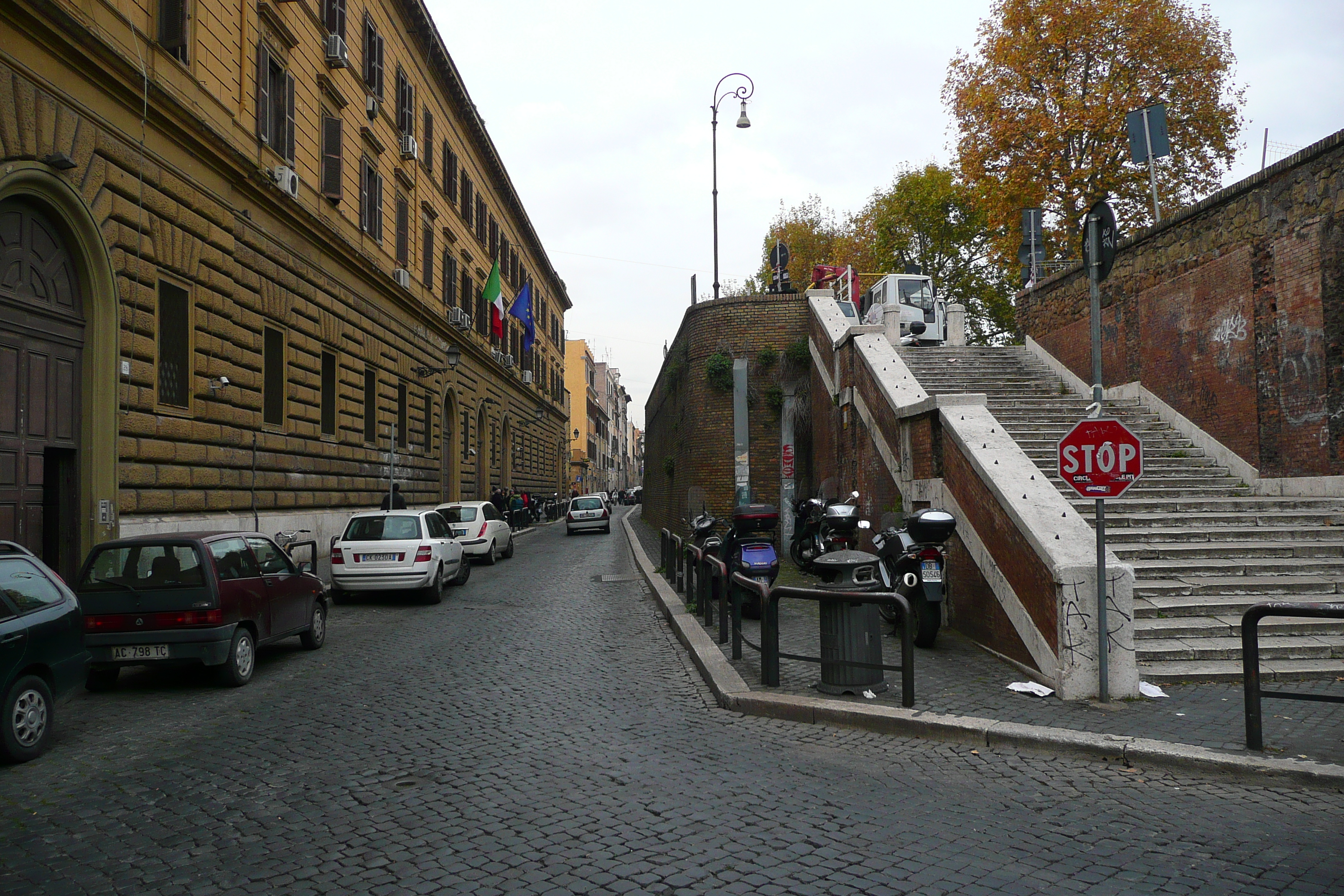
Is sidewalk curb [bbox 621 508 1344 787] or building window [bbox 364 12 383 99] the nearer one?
sidewalk curb [bbox 621 508 1344 787]

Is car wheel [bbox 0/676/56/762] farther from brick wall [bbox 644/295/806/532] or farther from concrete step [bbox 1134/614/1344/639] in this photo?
brick wall [bbox 644/295/806/532]

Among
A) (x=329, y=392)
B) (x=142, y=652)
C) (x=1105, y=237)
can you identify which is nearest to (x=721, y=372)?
(x=329, y=392)

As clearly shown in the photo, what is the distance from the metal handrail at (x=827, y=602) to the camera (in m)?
6.17

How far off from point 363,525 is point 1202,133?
25.6 m

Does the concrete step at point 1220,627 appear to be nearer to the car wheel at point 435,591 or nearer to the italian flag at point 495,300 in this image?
the car wheel at point 435,591

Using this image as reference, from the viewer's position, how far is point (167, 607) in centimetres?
755

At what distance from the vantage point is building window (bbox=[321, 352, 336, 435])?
19.9 metres

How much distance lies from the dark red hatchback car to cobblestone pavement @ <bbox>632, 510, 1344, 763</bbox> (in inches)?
174

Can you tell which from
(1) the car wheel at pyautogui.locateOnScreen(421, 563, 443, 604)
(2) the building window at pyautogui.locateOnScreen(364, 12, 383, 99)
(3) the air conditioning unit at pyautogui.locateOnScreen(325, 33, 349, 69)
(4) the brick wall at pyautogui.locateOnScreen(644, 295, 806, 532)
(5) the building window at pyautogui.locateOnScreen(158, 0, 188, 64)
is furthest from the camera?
(2) the building window at pyautogui.locateOnScreen(364, 12, 383, 99)

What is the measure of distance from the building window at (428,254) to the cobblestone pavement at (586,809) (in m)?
21.3

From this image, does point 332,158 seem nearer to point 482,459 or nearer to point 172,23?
point 172,23

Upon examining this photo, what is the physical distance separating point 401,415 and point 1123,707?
21.9 m

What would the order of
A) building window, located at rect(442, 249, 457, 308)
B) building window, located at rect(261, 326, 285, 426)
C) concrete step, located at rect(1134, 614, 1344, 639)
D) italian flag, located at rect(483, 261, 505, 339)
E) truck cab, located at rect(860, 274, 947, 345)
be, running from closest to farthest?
concrete step, located at rect(1134, 614, 1344, 639) < building window, located at rect(261, 326, 285, 426) < truck cab, located at rect(860, 274, 947, 345) < italian flag, located at rect(483, 261, 505, 339) < building window, located at rect(442, 249, 457, 308)

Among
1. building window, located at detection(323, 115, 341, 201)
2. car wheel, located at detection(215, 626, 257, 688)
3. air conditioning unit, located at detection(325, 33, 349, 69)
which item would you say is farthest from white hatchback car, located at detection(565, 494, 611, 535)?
car wheel, located at detection(215, 626, 257, 688)
